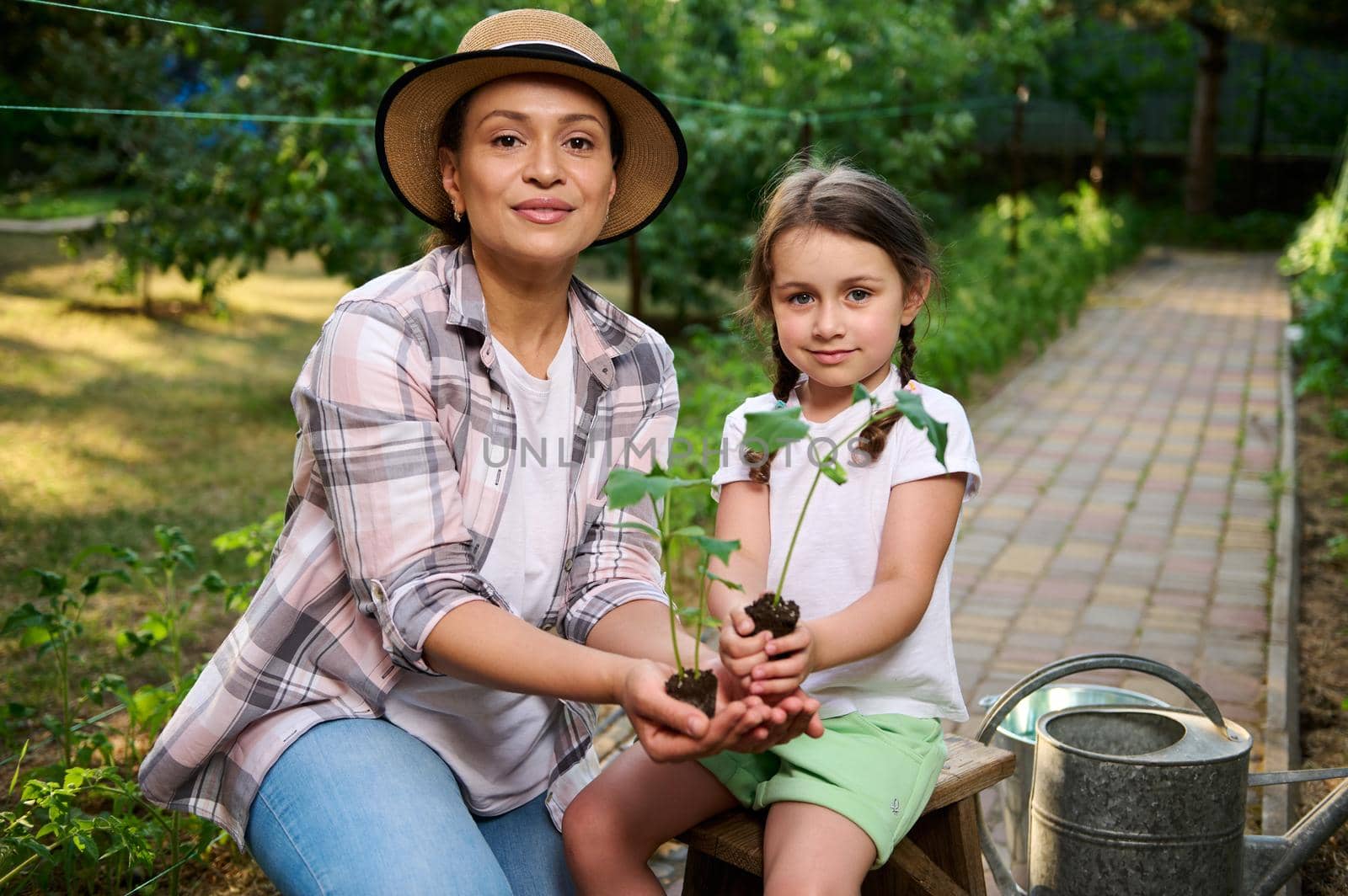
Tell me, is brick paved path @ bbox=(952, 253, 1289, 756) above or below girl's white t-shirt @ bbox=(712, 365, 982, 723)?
below

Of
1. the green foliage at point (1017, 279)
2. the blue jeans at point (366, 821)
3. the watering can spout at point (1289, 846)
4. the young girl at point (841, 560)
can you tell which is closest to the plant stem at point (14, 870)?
the blue jeans at point (366, 821)

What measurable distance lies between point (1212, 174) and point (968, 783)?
65.5 ft

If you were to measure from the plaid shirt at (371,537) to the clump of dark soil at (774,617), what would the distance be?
1.32 ft

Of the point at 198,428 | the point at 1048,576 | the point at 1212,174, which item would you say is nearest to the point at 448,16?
the point at 198,428

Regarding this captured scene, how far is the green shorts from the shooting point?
182cm

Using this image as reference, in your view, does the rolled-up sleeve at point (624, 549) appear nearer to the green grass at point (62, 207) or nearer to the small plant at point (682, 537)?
the small plant at point (682, 537)

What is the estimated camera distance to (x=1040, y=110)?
21.6 metres

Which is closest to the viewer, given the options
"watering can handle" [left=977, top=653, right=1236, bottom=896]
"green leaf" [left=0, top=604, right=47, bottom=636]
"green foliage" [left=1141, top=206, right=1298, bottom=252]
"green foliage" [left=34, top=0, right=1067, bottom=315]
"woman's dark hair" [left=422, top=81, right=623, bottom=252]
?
"woman's dark hair" [left=422, top=81, right=623, bottom=252]

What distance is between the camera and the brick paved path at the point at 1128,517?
13.6ft

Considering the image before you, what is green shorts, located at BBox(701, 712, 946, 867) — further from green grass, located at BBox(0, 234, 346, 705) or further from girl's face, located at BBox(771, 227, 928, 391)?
green grass, located at BBox(0, 234, 346, 705)

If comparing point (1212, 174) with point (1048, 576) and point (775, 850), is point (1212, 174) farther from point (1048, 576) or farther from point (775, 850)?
point (775, 850)

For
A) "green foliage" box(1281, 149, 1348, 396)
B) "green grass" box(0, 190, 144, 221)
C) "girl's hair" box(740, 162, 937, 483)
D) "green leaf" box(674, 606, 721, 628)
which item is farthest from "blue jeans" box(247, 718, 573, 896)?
"green grass" box(0, 190, 144, 221)

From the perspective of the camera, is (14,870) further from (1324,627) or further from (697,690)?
(1324,627)

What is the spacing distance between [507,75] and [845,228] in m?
0.55
